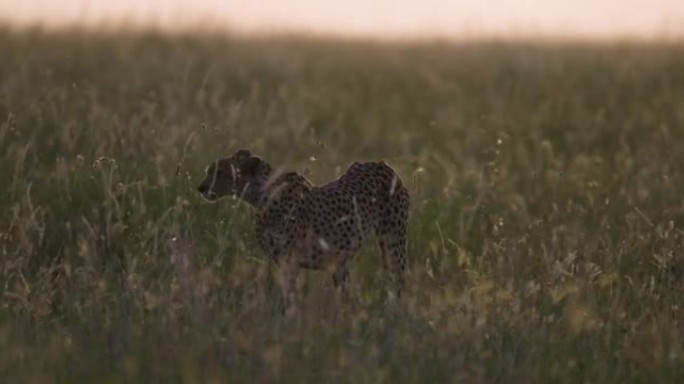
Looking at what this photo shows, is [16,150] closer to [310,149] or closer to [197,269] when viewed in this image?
[197,269]

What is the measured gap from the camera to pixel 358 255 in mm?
6418

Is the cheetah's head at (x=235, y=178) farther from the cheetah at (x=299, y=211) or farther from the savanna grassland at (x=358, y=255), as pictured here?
the savanna grassland at (x=358, y=255)

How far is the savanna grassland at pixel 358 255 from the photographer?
4.63 m

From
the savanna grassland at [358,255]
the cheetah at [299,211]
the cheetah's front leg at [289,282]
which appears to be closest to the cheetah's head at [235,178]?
the cheetah at [299,211]

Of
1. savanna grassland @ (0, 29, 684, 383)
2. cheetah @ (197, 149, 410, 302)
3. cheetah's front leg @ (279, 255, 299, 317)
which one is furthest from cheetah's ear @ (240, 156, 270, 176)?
cheetah's front leg @ (279, 255, 299, 317)

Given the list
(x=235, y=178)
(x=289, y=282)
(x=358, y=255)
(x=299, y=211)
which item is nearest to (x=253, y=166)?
(x=235, y=178)

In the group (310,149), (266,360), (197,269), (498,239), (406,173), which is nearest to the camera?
(266,360)

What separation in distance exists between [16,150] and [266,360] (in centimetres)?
297

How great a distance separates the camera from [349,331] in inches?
191

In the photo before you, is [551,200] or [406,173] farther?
[406,173]

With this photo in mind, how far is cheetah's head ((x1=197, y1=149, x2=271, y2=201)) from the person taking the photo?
18.5 ft

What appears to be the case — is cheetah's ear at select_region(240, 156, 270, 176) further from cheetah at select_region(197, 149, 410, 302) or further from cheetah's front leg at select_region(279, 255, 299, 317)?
cheetah's front leg at select_region(279, 255, 299, 317)

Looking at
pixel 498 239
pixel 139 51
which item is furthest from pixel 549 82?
pixel 498 239

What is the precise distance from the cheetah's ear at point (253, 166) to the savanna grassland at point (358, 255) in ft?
0.56
